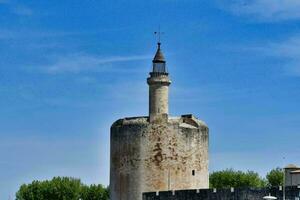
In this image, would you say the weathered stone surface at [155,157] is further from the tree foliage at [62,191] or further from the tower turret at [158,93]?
the tree foliage at [62,191]

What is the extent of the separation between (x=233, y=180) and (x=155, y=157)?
70.5 feet

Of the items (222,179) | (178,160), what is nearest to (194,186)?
(178,160)

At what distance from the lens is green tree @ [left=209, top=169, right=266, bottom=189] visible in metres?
77.0

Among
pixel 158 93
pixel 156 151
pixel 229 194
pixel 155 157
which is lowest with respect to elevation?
pixel 229 194

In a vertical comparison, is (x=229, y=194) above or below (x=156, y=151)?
below

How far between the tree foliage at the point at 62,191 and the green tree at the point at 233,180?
8598 mm

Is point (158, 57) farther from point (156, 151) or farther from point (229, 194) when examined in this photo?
point (229, 194)

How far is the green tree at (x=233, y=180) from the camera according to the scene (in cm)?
7700

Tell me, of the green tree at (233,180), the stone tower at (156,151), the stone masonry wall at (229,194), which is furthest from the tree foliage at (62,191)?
the stone masonry wall at (229,194)

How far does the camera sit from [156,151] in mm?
57594

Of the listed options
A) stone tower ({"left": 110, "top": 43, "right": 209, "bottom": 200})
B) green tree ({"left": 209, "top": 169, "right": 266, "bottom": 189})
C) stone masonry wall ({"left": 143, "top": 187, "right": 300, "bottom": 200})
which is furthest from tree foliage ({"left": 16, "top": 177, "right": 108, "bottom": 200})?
stone masonry wall ({"left": 143, "top": 187, "right": 300, "bottom": 200})

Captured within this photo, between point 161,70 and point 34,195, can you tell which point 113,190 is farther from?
point 34,195

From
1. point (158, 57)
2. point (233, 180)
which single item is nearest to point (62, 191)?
point (233, 180)

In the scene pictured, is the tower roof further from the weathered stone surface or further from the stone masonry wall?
the stone masonry wall
